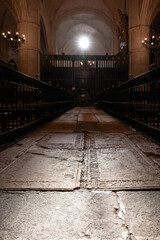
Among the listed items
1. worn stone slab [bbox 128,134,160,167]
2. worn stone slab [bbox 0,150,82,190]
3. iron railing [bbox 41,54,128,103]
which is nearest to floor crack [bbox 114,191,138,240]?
worn stone slab [bbox 0,150,82,190]

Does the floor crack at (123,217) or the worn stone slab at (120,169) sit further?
the worn stone slab at (120,169)

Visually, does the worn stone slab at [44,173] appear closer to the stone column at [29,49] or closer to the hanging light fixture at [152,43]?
the hanging light fixture at [152,43]

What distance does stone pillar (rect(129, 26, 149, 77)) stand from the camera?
42.3 ft

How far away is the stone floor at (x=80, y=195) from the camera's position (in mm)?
805

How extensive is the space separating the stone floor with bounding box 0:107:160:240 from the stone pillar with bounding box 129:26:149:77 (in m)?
12.3

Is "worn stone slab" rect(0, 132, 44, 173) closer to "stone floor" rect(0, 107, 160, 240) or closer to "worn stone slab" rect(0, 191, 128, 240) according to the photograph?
"stone floor" rect(0, 107, 160, 240)

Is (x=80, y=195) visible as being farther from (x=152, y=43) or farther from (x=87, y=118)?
(x=152, y=43)

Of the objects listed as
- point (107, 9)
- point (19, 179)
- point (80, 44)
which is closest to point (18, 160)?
point (19, 179)

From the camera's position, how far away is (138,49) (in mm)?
13047

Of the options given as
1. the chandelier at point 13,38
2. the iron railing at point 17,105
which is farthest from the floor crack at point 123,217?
the chandelier at point 13,38

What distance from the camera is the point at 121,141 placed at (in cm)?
252

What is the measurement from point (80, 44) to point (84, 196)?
30.7 metres

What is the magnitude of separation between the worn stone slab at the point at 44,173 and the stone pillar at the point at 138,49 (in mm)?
12509

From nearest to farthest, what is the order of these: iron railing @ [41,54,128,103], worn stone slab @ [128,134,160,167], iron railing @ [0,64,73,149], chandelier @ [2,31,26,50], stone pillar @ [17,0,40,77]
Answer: worn stone slab @ [128,134,160,167], iron railing @ [0,64,73,149], chandelier @ [2,31,26,50], stone pillar @ [17,0,40,77], iron railing @ [41,54,128,103]
